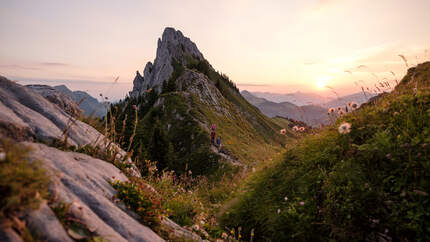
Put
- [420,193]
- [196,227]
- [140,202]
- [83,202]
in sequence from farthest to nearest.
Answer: [196,227] < [140,202] < [420,193] < [83,202]

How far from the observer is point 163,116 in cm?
4138

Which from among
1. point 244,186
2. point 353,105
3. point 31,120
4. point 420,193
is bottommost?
point 244,186

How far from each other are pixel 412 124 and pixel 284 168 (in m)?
2.62

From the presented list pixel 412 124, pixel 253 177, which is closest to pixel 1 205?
pixel 253 177

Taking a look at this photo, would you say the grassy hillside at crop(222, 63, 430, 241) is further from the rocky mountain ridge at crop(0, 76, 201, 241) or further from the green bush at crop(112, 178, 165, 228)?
the green bush at crop(112, 178, 165, 228)

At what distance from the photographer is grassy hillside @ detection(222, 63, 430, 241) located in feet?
11.9

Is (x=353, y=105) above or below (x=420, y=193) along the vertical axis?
above

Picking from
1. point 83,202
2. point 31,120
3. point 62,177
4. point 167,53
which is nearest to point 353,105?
point 83,202

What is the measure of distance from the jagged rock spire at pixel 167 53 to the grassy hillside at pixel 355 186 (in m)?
126

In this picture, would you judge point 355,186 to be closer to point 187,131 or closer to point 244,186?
point 244,186

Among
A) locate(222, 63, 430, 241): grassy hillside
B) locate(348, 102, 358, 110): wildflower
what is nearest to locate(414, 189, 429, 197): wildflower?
locate(222, 63, 430, 241): grassy hillside

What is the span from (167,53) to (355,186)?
151m

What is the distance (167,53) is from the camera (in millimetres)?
146000

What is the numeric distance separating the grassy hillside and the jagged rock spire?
4976 inches
